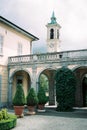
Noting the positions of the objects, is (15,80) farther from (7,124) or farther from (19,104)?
(7,124)

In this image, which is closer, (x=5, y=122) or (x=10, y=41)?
(x=5, y=122)

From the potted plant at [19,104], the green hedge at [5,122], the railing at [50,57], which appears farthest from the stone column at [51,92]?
the green hedge at [5,122]

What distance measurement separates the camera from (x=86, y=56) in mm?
18984

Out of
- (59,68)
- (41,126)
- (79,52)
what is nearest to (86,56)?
(79,52)

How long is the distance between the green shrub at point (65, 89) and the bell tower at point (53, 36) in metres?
28.2

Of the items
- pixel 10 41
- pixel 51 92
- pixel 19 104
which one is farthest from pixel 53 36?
pixel 19 104

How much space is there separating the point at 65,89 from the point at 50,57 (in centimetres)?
361

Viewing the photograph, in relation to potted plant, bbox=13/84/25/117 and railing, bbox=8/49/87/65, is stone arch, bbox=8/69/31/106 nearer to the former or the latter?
railing, bbox=8/49/87/65

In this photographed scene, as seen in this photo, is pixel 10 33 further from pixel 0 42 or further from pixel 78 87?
pixel 78 87

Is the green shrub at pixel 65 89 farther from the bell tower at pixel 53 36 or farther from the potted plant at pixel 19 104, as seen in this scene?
the bell tower at pixel 53 36

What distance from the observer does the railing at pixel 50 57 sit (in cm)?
1940

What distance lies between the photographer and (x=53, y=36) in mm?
47250

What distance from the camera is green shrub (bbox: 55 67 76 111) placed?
1856 cm

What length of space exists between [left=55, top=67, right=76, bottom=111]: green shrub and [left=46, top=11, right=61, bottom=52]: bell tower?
2817 centimetres
